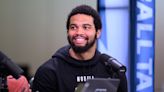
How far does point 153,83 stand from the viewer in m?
3.31

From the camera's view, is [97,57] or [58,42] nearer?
[97,57]

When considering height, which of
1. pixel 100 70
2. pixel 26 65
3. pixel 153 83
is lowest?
pixel 153 83

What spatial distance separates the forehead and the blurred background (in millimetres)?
1601

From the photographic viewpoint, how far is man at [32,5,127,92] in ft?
5.26

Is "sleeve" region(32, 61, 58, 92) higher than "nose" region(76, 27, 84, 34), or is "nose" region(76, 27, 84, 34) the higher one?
"nose" region(76, 27, 84, 34)

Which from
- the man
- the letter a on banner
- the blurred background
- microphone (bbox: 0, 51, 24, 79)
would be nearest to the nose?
the man

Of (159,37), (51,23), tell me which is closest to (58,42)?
(51,23)

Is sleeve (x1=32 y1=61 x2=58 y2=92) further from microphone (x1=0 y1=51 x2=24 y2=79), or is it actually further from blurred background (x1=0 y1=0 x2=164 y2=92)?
blurred background (x1=0 y1=0 x2=164 y2=92)

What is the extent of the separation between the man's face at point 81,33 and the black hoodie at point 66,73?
86 mm

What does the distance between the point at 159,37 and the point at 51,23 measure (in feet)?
2.99

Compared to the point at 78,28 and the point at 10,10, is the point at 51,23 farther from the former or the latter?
the point at 78,28

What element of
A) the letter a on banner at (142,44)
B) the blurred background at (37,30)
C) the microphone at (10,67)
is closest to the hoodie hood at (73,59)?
the microphone at (10,67)

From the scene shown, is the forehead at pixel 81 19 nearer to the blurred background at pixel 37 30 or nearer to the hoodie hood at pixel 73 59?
the hoodie hood at pixel 73 59

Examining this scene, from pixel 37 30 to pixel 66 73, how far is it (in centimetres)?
165
